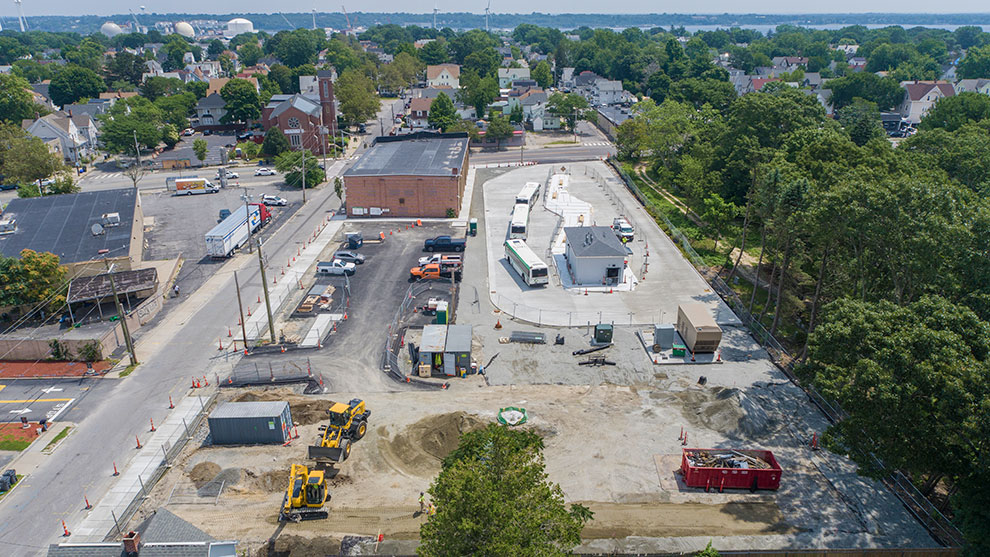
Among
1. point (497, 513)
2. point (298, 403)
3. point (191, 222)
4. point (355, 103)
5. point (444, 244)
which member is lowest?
point (298, 403)

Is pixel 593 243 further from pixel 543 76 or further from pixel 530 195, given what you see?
pixel 543 76

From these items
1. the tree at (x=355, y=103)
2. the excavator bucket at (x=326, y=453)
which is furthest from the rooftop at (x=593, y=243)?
the tree at (x=355, y=103)

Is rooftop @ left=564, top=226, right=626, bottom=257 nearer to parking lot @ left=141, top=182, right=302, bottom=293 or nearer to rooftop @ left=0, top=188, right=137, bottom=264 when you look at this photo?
parking lot @ left=141, top=182, right=302, bottom=293

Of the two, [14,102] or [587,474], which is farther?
[14,102]

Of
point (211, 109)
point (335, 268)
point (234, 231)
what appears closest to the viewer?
point (335, 268)

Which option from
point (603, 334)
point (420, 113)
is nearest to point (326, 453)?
point (603, 334)

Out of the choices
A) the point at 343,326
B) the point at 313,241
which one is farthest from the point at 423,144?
the point at 343,326

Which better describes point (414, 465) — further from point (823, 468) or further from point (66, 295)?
point (66, 295)
